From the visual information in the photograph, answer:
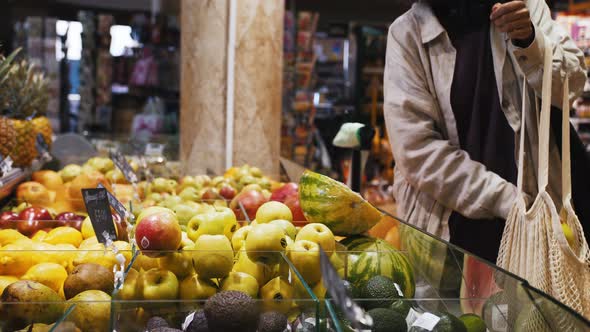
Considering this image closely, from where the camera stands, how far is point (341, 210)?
1.67 metres

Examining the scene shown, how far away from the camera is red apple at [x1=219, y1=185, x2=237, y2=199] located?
3000mm

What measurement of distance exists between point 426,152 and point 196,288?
1.10m

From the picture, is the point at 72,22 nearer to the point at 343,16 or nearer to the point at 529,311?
the point at 343,16

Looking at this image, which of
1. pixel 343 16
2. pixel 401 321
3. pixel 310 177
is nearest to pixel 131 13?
pixel 343 16

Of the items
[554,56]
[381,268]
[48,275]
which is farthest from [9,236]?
[554,56]

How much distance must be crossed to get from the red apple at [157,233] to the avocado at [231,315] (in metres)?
0.29

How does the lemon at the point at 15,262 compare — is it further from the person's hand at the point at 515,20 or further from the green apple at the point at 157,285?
the person's hand at the point at 515,20

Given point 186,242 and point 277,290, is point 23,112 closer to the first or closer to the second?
point 186,242

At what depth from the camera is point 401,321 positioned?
1147 millimetres

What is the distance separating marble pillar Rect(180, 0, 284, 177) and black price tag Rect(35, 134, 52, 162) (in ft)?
3.16

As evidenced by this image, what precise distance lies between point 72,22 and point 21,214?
6518mm

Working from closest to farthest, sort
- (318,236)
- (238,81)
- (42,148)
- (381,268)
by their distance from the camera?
(381,268) → (318,236) → (42,148) → (238,81)

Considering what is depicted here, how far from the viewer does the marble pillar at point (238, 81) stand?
429cm

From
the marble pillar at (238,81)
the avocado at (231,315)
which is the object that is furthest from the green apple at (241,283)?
the marble pillar at (238,81)
